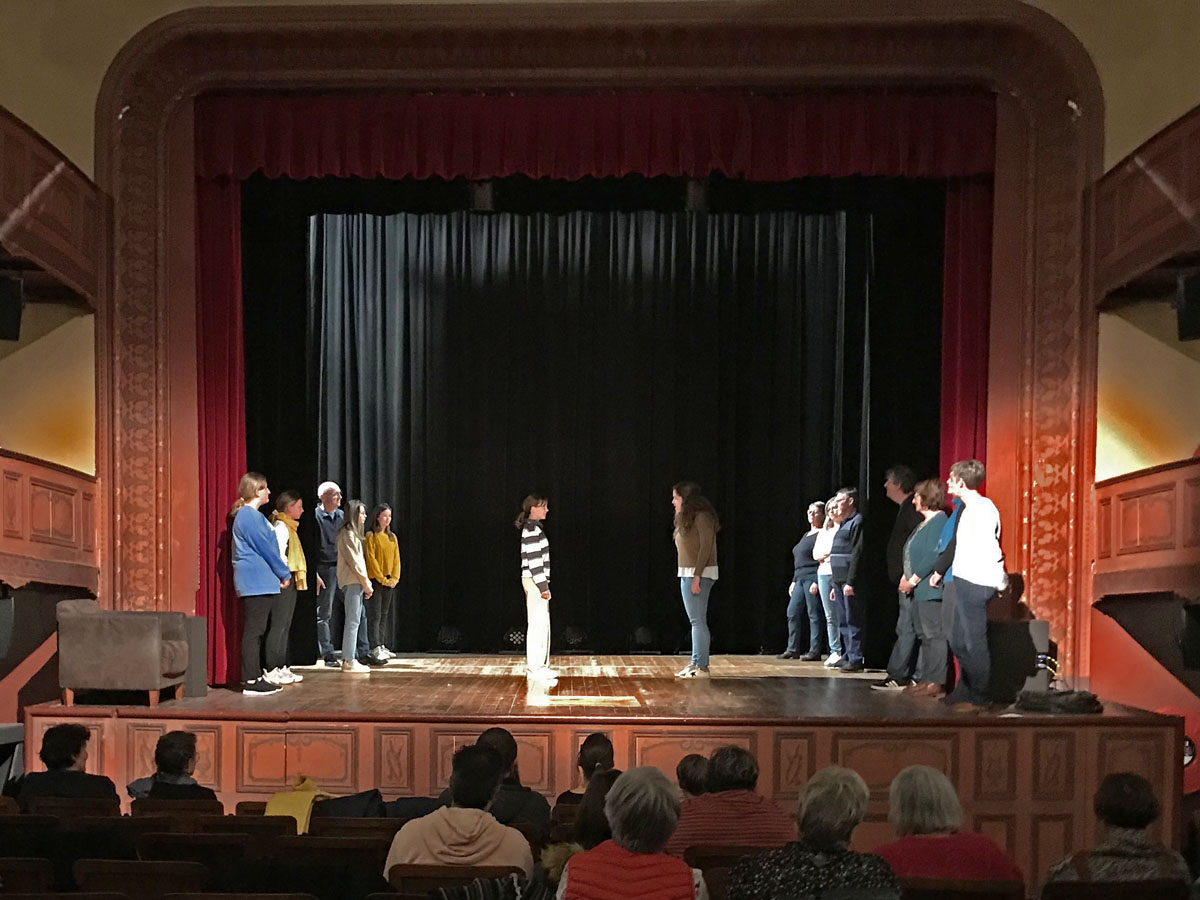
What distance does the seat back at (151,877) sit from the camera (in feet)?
9.80

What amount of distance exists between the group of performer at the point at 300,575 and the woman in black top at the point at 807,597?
341 cm

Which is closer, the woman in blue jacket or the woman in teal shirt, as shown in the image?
the woman in teal shirt

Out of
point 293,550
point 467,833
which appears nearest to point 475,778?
point 467,833

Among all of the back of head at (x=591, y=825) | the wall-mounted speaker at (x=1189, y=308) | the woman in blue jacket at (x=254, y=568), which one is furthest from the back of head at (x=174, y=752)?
the wall-mounted speaker at (x=1189, y=308)

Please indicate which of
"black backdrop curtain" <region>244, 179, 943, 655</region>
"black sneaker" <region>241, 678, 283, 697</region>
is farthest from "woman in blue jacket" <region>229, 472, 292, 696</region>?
"black backdrop curtain" <region>244, 179, 943, 655</region>

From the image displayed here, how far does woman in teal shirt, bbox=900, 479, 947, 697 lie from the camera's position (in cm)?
738

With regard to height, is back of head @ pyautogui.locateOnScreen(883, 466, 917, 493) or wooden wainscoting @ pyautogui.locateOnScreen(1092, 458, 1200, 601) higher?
back of head @ pyautogui.locateOnScreen(883, 466, 917, 493)

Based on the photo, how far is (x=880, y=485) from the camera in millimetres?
10586

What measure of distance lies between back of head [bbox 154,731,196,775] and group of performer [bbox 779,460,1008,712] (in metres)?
3.95

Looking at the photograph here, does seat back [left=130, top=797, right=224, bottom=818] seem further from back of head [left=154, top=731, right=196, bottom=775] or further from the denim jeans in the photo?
the denim jeans

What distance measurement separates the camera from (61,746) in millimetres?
4609

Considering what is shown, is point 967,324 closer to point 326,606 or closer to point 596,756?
point 326,606

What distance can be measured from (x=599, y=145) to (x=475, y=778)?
654 cm

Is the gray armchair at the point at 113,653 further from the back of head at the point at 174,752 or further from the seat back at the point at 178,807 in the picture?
the seat back at the point at 178,807
